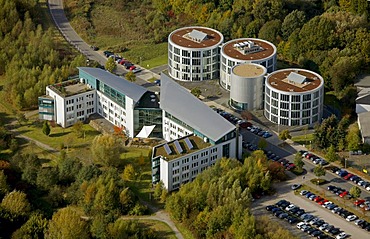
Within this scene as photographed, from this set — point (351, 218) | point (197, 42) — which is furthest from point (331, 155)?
point (197, 42)

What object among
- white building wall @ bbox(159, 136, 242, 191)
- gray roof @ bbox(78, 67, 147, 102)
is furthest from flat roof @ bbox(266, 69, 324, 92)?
gray roof @ bbox(78, 67, 147, 102)

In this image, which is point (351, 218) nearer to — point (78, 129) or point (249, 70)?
point (249, 70)

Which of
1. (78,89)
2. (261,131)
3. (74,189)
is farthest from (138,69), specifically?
(74,189)

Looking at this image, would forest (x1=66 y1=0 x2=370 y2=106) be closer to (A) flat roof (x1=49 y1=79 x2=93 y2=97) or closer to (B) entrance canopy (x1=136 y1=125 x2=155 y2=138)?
(A) flat roof (x1=49 y1=79 x2=93 y2=97)

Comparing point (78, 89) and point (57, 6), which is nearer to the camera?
point (78, 89)

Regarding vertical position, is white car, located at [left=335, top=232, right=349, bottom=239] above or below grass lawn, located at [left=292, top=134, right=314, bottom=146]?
below

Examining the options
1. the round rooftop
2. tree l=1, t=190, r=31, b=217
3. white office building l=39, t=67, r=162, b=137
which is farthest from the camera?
the round rooftop

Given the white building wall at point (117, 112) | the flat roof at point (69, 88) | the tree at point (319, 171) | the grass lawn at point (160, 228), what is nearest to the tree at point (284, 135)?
the tree at point (319, 171)

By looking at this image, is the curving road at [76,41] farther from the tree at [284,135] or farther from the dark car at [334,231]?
the dark car at [334,231]

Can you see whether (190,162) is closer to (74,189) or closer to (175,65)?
(74,189)
